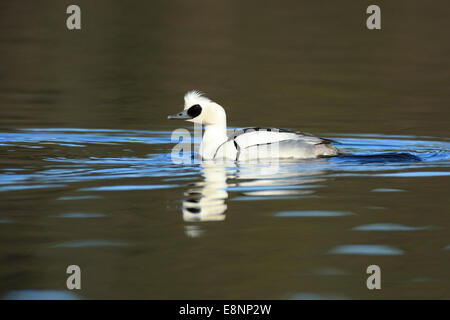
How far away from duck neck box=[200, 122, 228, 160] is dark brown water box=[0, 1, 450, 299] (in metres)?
0.59

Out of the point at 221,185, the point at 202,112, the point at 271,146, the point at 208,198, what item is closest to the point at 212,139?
the point at 202,112

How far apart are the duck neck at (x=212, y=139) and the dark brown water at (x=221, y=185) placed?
0.59 meters

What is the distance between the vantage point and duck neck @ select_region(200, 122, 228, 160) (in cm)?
1337

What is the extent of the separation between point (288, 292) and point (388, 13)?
3833cm

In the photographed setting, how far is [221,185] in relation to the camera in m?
11.0

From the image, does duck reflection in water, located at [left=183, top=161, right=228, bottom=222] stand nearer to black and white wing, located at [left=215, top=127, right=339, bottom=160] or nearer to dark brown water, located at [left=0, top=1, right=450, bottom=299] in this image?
dark brown water, located at [left=0, top=1, right=450, bottom=299]

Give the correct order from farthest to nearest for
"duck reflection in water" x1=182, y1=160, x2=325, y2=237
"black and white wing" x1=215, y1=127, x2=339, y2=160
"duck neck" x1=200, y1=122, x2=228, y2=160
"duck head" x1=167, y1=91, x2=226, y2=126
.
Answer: "duck head" x1=167, y1=91, x2=226, y2=126 → "duck neck" x1=200, y1=122, x2=228, y2=160 → "black and white wing" x1=215, y1=127, x2=339, y2=160 → "duck reflection in water" x1=182, y1=160, x2=325, y2=237

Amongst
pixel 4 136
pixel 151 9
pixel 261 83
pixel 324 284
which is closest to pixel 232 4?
pixel 151 9

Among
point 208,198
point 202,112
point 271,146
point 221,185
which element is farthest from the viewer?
point 202,112

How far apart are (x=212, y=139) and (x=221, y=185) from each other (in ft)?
8.66

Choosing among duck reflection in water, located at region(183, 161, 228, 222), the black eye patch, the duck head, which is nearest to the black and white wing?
duck reflection in water, located at region(183, 161, 228, 222)

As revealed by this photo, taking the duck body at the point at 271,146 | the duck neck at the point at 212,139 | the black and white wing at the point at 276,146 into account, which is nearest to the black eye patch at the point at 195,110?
the duck neck at the point at 212,139

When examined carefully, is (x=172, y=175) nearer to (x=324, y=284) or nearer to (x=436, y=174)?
(x=436, y=174)

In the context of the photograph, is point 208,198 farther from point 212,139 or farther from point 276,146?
point 212,139
